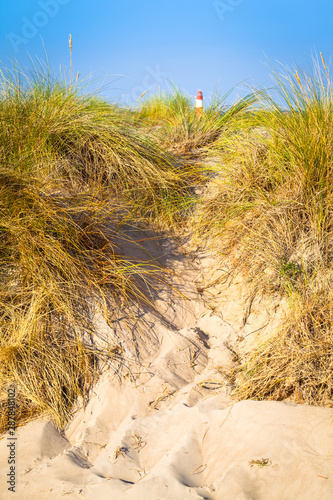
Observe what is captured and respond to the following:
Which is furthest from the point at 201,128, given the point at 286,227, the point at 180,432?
the point at 180,432

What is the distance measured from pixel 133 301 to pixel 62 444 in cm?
96

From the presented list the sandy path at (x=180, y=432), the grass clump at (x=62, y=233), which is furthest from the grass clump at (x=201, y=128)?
the sandy path at (x=180, y=432)

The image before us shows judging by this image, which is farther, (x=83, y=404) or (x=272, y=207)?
(x=272, y=207)

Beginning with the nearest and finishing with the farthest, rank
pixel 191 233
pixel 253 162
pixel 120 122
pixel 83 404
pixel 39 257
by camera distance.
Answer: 1. pixel 83 404
2. pixel 39 257
3. pixel 253 162
4. pixel 191 233
5. pixel 120 122

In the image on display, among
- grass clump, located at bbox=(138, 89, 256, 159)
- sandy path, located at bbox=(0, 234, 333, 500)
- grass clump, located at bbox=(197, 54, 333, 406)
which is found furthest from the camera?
grass clump, located at bbox=(138, 89, 256, 159)

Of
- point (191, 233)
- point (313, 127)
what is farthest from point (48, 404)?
point (313, 127)

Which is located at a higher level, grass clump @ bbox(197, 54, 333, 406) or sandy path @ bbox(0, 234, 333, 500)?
grass clump @ bbox(197, 54, 333, 406)

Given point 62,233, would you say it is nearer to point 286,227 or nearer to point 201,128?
point 286,227

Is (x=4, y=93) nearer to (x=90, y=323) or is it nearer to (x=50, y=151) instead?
(x=50, y=151)

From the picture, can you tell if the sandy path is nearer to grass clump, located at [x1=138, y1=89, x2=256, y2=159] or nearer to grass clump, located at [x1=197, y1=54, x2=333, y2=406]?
grass clump, located at [x1=197, y1=54, x2=333, y2=406]

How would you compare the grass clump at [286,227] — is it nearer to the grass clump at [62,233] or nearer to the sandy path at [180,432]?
the sandy path at [180,432]

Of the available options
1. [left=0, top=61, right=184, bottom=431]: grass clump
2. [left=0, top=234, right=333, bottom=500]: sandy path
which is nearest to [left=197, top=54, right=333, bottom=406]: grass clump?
[left=0, top=234, right=333, bottom=500]: sandy path

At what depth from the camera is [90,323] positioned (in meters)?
2.45

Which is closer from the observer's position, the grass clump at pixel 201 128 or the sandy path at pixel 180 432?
the sandy path at pixel 180 432
